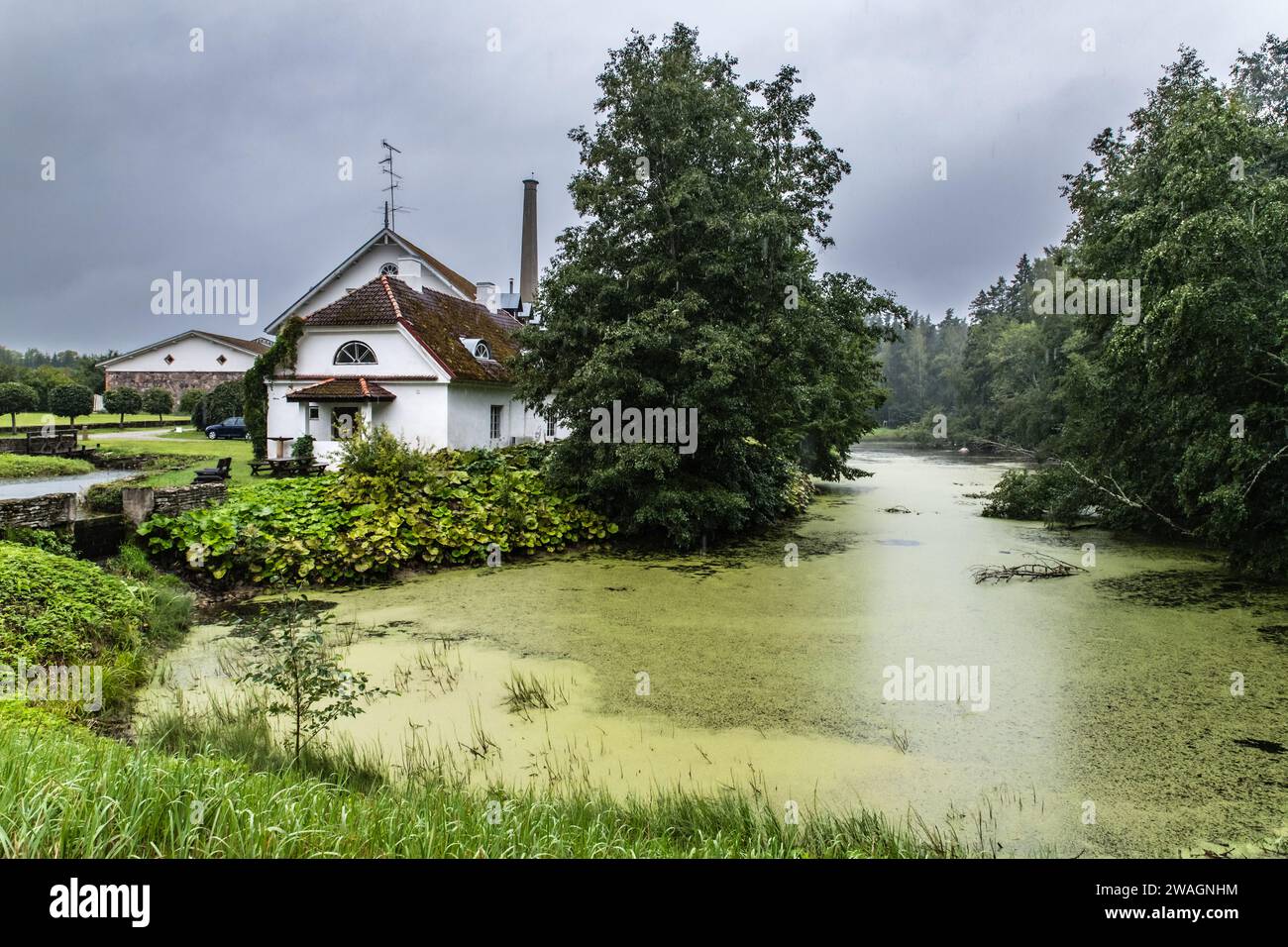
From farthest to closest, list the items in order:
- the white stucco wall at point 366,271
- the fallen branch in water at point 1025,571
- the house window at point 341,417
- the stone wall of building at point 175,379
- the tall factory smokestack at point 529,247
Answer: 1. the stone wall of building at point 175,379
2. the tall factory smokestack at point 529,247
3. the white stucco wall at point 366,271
4. the house window at point 341,417
5. the fallen branch in water at point 1025,571

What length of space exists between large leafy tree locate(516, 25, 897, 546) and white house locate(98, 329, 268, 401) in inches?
1231

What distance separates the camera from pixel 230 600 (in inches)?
382

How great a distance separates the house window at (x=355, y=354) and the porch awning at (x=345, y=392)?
705mm

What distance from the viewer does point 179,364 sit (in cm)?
3978

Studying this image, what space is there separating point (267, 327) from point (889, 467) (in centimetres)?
2674

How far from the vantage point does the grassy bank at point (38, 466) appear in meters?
14.9

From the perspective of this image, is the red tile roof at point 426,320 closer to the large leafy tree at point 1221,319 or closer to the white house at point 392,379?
the white house at point 392,379

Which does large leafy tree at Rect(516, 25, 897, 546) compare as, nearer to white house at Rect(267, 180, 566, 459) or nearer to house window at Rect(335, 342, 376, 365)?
Result: white house at Rect(267, 180, 566, 459)

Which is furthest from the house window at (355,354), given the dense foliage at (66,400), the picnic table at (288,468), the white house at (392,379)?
the dense foliage at (66,400)

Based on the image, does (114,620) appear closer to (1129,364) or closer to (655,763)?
(655,763)

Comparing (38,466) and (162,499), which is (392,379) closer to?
(38,466)

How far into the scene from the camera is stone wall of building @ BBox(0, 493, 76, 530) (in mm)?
8445

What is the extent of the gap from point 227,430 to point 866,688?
1151 inches

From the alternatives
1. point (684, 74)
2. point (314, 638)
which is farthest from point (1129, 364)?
point (314, 638)
